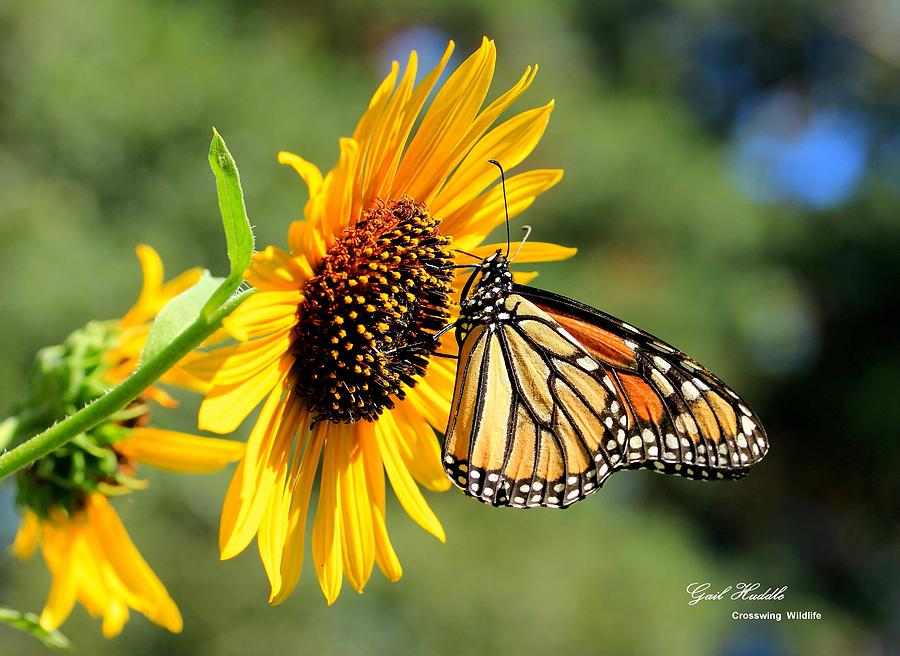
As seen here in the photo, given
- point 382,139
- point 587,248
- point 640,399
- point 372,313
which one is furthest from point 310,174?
point 587,248

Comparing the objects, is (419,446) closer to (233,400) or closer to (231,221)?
(233,400)

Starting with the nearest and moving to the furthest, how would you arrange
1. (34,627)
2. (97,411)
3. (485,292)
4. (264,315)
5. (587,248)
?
(97,411), (34,627), (264,315), (485,292), (587,248)

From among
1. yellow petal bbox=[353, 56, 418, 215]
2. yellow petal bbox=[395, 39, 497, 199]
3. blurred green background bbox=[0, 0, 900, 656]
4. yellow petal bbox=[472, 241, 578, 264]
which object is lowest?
yellow petal bbox=[472, 241, 578, 264]

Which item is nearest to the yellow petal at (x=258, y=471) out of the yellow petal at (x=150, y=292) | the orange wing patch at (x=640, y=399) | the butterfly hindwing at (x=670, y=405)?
the yellow petal at (x=150, y=292)

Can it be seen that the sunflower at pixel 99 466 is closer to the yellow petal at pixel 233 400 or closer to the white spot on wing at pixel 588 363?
the yellow petal at pixel 233 400
